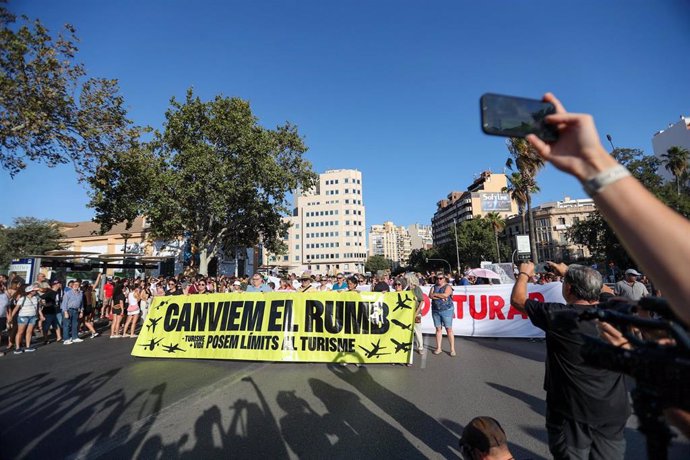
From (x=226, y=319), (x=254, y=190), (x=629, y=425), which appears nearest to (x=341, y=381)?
(x=226, y=319)

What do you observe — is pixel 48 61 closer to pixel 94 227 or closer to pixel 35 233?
pixel 35 233

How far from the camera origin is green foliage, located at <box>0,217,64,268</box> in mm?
40294

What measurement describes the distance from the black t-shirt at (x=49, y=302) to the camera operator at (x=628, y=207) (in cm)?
1344

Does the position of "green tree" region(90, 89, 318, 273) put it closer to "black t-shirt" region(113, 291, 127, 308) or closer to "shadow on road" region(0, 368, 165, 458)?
"black t-shirt" region(113, 291, 127, 308)

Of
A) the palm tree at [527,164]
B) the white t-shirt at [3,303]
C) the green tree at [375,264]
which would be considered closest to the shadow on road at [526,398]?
the white t-shirt at [3,303]

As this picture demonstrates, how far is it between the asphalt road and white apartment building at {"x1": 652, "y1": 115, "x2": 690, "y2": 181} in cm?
6575

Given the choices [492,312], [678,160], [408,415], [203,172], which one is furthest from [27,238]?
[678,160]

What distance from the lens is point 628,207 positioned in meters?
0.84

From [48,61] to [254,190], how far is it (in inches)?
683

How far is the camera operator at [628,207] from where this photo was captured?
76 centimetres

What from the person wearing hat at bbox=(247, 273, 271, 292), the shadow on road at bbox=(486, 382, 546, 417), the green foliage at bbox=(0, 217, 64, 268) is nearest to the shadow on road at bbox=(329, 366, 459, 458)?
→ the shadow on road at bbox=(486, 382, 546, 417)

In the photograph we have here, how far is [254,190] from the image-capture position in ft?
90.6

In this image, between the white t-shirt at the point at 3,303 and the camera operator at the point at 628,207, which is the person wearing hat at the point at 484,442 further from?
the white t-shirt at the point at 3,303

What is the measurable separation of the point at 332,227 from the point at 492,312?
98583mm
